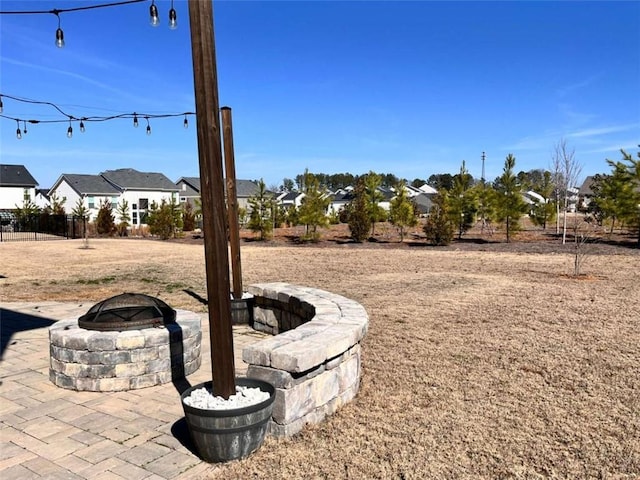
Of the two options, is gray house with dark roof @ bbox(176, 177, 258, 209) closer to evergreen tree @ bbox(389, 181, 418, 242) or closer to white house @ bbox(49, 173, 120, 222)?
white house @ bbox(49, 173, 120, 222)

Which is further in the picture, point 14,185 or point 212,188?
point 14,185

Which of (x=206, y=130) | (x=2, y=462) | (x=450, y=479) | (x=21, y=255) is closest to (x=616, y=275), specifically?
(x=450, y=479)

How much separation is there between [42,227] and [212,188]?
123 feet

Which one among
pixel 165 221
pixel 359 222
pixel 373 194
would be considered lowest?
pixel 359 222

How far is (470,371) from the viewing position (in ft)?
17.3

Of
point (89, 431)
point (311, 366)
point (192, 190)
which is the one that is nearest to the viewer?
point (311, 366)

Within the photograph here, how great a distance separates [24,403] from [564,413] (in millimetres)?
4943

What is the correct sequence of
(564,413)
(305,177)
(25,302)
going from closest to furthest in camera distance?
(564,413) → (25,302) → (305,177)

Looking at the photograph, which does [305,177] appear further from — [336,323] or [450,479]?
[450,479]

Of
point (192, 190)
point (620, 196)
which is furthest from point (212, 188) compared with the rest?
point (192, 190)

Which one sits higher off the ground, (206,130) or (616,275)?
(206,130)

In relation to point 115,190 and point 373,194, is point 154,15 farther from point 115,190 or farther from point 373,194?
point 115,190

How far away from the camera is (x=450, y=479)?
315 centimetres

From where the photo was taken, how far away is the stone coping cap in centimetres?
365
